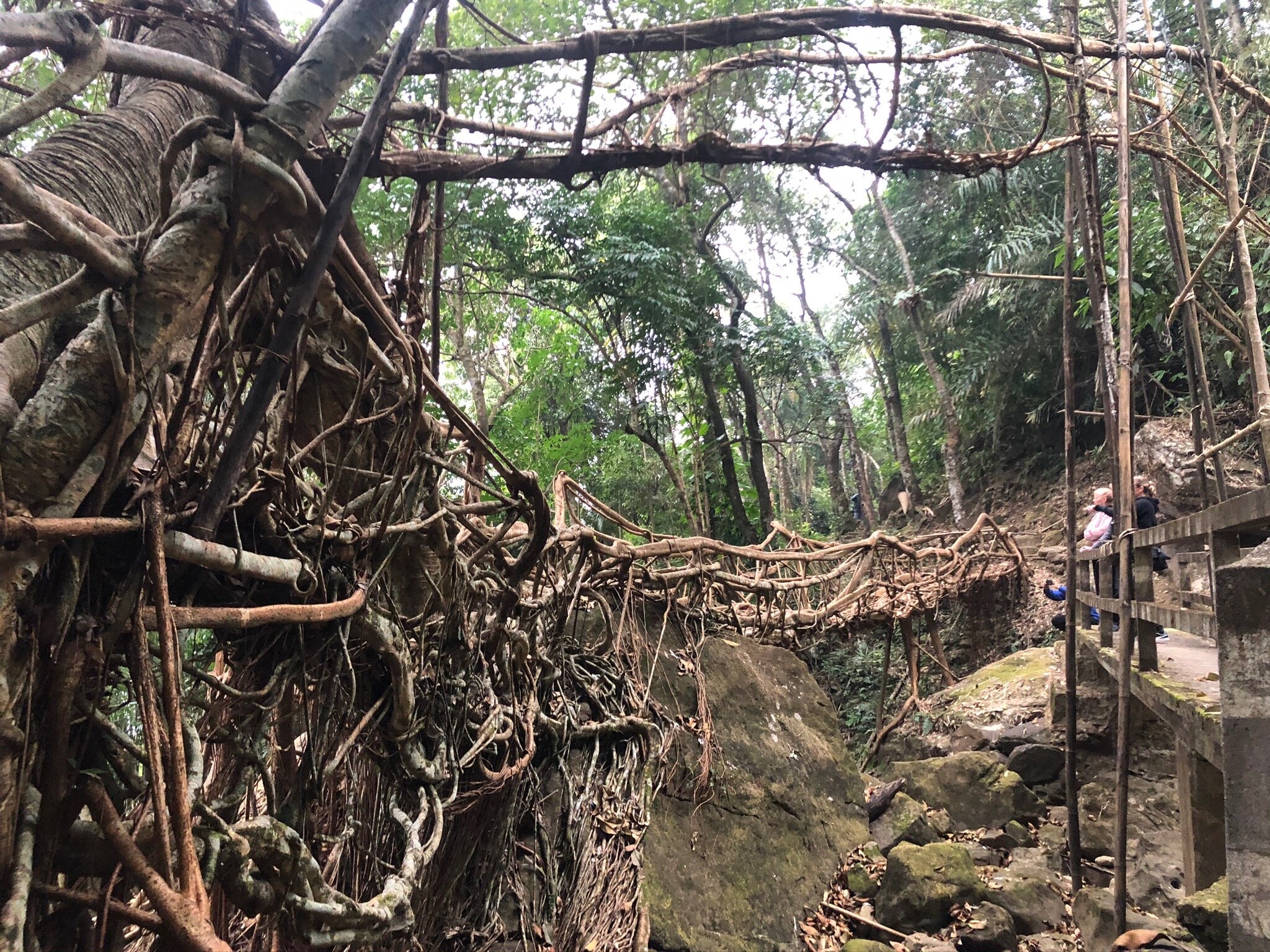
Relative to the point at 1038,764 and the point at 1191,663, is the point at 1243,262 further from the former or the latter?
the point at 1038,764

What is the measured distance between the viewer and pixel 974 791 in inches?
219

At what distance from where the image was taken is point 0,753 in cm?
102

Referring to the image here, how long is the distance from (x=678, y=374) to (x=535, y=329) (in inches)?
127

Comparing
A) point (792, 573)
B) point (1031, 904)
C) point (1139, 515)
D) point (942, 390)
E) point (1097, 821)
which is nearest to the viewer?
point (1031, 904)

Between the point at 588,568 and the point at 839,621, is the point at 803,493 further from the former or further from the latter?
the point at 588,568

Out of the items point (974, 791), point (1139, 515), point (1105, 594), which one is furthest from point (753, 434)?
point (1105, 594)

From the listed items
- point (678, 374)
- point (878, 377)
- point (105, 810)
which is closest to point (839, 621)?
point (678, 374)

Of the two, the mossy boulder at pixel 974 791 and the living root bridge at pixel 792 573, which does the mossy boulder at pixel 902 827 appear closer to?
the mossy boulder at pixel 974 791

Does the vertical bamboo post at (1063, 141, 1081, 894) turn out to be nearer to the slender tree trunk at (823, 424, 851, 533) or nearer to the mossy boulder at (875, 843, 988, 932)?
the mossy boulder at (875, 843, 988, 932)

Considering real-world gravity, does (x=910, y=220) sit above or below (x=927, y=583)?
above

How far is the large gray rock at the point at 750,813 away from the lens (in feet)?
12.7

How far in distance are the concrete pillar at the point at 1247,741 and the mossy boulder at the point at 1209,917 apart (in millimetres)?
989

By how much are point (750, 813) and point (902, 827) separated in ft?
4.48

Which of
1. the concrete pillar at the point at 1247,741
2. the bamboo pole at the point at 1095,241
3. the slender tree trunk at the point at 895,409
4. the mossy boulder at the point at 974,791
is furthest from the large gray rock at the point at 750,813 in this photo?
the slender tree trunk at the point at 895,409
